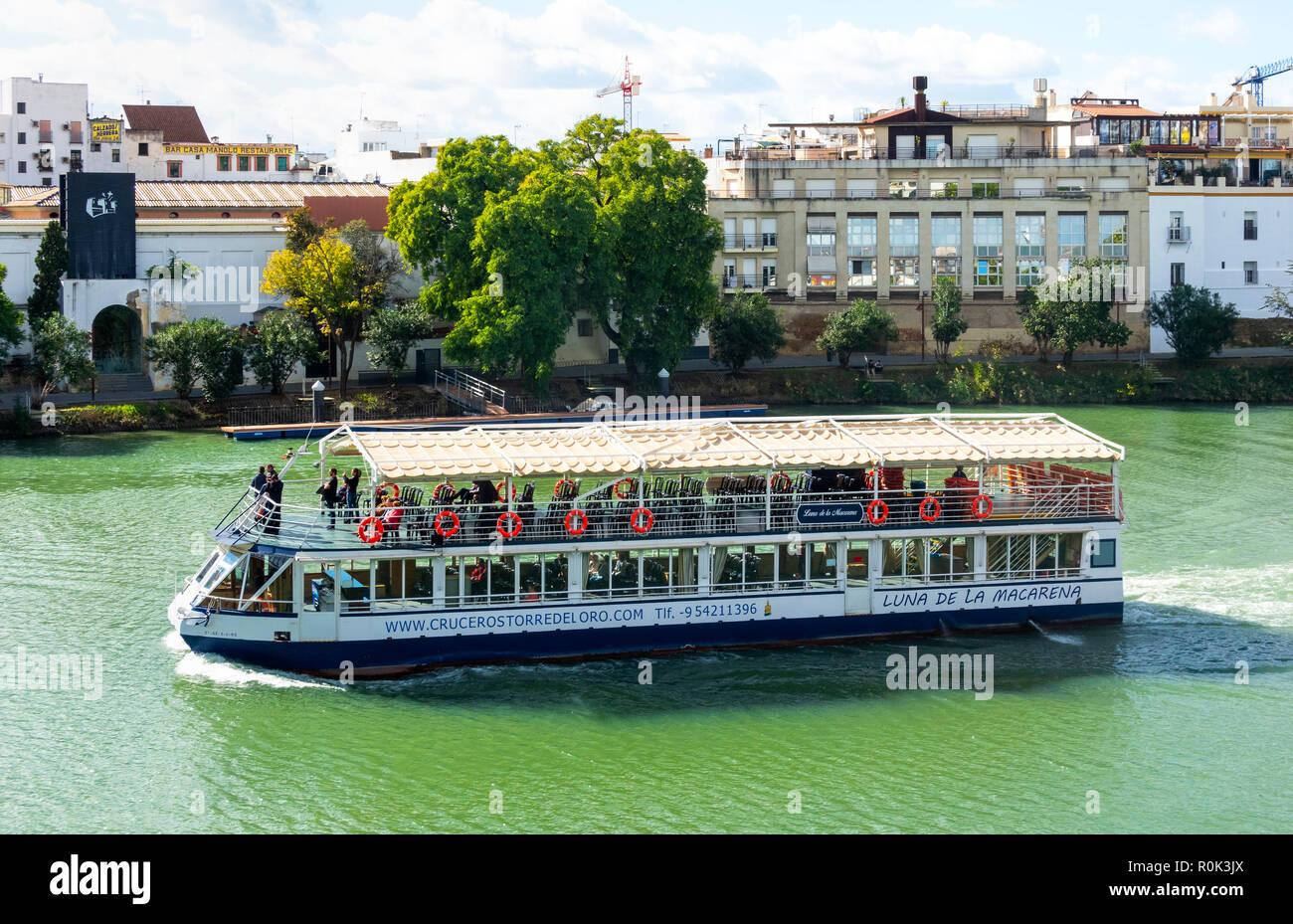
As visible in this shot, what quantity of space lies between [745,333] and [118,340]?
32158mm

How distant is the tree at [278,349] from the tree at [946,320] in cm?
3454

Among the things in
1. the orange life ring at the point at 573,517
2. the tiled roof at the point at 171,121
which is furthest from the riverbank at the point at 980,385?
the tiled roof at the point at 171,121

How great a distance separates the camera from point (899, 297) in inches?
3743

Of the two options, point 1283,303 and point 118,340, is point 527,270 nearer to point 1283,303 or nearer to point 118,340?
point 118,340

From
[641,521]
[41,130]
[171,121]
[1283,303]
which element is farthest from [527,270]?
[171,121]

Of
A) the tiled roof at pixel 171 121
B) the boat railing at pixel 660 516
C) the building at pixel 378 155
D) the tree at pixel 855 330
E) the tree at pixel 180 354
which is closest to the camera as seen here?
the boat railing at pixel 660 516

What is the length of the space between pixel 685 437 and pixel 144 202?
57.4m

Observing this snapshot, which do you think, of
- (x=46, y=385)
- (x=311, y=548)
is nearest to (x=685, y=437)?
(x=311, y=548)

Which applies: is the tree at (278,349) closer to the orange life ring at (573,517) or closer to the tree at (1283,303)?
the orange life ring at (573,517)

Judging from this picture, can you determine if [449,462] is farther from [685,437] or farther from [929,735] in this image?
[929,735]

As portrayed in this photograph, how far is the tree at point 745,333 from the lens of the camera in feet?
281

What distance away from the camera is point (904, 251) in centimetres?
9512
